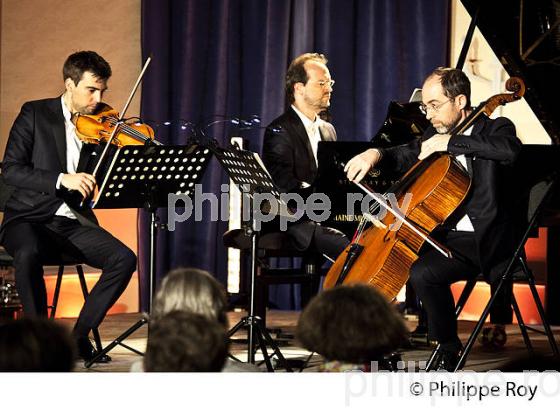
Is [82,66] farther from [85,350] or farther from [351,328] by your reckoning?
[351,328]

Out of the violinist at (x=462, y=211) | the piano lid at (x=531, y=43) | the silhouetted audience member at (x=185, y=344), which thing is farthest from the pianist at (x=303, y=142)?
the silhouetted audience member at (x=185, y=344)

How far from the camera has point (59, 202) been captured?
4.03 meters

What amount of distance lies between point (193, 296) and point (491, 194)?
5.86 feet

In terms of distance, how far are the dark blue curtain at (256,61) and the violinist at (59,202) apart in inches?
69.0

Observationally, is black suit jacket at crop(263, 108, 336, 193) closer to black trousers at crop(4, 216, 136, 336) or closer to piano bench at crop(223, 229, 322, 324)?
piano bench at crop(223, 229, 322, 324)

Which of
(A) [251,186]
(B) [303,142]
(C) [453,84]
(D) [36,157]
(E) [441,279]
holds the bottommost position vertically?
(E) [441,279]

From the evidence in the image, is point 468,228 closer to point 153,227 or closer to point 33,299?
point 153,227

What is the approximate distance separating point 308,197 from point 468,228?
2.74ft

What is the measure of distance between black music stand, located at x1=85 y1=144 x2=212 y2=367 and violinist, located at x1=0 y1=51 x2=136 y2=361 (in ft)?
0.93

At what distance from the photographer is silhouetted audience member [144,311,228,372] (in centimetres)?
171

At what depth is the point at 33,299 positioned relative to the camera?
385 cm

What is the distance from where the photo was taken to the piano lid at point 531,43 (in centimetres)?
383

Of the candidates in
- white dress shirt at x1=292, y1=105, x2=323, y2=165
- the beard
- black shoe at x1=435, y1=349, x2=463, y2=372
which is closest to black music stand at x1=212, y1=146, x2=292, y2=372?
black shoe at x1=435, y1=349, x2=463, y2=372

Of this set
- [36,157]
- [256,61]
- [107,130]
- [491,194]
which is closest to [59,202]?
[36,157]
